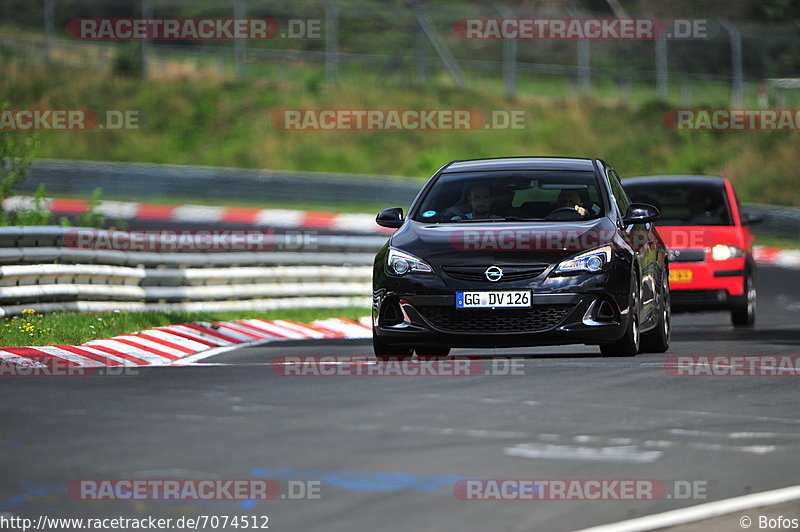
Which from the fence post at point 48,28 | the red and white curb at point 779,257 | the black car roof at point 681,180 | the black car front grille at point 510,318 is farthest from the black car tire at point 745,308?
the fence post at point 48,28

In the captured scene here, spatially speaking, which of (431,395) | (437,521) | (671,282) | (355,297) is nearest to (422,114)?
(355,297)

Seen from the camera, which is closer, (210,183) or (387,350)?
(387,350)

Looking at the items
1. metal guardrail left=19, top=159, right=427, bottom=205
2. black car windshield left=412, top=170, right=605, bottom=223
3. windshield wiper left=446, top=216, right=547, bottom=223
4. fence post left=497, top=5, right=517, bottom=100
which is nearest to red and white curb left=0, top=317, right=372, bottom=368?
black car windshield left=412, top=170, right=605, bottom=223

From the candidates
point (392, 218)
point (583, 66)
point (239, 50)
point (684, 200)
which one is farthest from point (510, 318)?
point (239, 50)

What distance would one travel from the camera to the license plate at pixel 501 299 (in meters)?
11.4

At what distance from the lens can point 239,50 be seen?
42.7 meters

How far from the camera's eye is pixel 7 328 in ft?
44.9

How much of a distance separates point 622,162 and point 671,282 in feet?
82.9

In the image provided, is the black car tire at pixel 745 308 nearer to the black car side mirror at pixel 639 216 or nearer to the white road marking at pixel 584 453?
the black car side mirror at pixel 639 216

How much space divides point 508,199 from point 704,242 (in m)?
5.14

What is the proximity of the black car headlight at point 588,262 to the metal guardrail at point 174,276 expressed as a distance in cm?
548

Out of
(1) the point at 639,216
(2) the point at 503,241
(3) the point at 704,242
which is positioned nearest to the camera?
(2) the point at 503,241

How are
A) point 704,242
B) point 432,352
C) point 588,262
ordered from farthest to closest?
point 704,242
point 432,352
point 588,262

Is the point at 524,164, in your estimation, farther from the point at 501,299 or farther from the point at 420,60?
the point at 420,60
